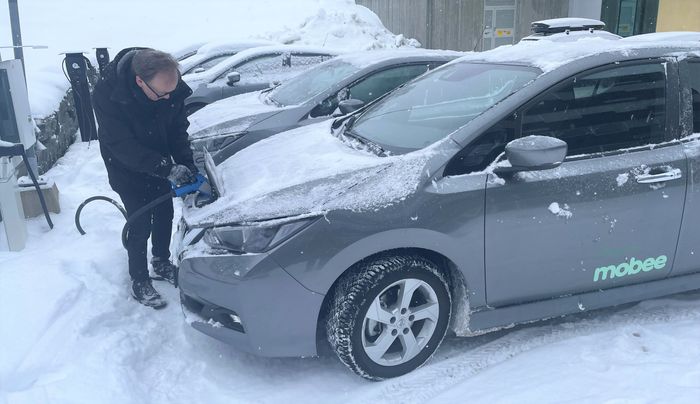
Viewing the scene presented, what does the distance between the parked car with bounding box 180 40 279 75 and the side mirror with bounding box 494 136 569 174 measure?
8284 mm

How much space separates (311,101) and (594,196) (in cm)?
334

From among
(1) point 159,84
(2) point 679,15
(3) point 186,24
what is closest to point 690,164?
(1) point 159,84

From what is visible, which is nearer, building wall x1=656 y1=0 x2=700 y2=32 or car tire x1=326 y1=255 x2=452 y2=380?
car tire x1=326 y1=255 x2=452 y2=380

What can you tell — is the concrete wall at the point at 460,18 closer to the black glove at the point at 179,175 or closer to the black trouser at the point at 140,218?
the black trouser at the point at 140,218

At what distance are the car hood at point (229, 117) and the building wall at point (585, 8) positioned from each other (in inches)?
477

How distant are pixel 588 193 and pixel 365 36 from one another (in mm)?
18265

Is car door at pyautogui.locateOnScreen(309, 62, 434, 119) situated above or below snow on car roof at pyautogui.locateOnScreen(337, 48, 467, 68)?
below

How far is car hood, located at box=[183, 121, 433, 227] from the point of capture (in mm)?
2908

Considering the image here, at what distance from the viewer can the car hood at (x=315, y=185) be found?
291 cm

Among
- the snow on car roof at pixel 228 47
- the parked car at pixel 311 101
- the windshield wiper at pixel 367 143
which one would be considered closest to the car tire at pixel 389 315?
Answer: the windshield wiper at pixel 367 143

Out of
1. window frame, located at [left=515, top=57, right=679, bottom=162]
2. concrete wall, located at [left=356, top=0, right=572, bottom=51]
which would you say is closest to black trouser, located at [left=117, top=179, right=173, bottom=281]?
window frame, located at [left=515, top=57, right=679, bottom=162]

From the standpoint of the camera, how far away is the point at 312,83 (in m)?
6.45

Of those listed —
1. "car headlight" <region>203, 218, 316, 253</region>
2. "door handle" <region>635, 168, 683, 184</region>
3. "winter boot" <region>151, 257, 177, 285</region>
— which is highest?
"door handle" <region>635, 168, 683, 184</region>

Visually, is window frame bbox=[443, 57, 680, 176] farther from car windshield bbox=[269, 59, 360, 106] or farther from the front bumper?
car windshield bbox=[269, 59, 360, 106]
